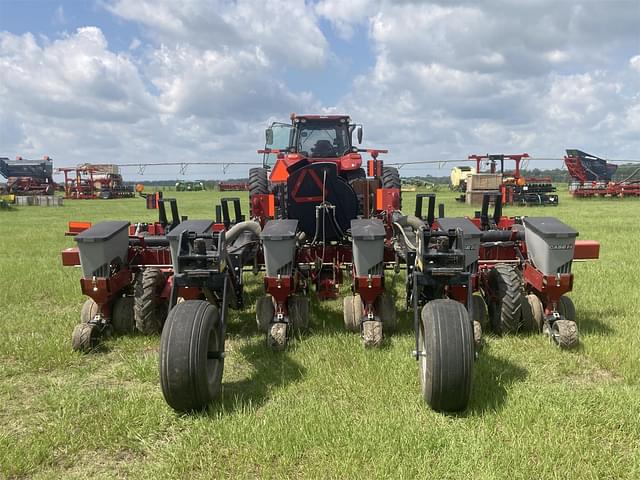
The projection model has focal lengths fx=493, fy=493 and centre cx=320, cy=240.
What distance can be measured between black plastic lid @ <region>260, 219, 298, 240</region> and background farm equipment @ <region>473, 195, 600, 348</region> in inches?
84.5

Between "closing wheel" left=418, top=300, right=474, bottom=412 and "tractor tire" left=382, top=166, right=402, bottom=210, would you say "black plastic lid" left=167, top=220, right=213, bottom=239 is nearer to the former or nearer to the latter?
"closing wheel" left=418, top=300, right=474, bottom=412

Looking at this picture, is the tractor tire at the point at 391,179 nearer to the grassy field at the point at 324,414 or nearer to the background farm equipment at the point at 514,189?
the grassy field at the point at 324,414

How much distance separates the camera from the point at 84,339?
15.1 ft

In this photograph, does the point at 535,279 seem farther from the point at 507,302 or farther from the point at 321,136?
the point at 321,136

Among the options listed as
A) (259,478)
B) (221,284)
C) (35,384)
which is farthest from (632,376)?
(35,384)

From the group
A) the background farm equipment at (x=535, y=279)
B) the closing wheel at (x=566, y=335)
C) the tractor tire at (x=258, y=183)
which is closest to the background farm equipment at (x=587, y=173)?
the tractor tire at (x=258, y=183)

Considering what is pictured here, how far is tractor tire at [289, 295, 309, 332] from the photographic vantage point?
16.2 feet

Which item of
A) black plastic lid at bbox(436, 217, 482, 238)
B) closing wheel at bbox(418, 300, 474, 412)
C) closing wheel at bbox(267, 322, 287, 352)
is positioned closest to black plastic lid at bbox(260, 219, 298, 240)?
closing wheel at bbox(267, 322, 287, 352)

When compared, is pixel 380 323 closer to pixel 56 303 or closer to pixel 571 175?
pixel 56 303

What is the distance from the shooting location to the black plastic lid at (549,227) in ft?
14.7

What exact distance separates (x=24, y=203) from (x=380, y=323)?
1254 inches

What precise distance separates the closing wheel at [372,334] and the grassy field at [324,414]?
4.4 inches

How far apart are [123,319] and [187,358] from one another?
2280 millimetres

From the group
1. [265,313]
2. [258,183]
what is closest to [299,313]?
[265,313]
